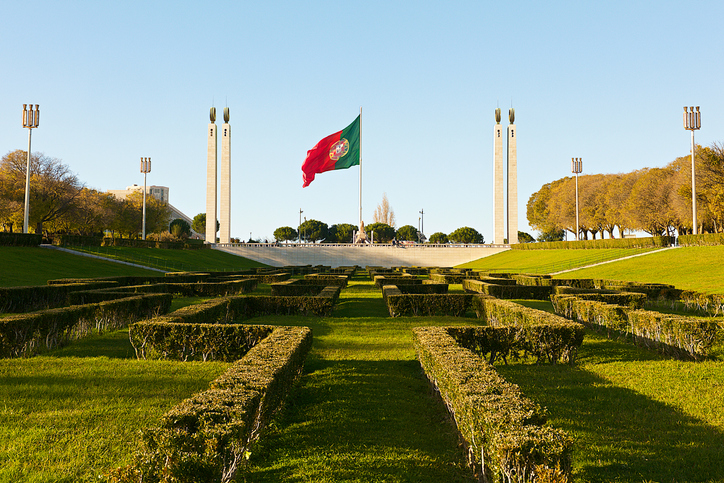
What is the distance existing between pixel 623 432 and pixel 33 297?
51.9 feet

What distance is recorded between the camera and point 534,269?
45750 mm

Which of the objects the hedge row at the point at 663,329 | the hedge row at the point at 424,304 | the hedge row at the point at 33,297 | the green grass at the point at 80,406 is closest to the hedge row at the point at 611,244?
the hedge row at the point at 424,304

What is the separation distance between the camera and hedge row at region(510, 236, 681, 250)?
149 ft

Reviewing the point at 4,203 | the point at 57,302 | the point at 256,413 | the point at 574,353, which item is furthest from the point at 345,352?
the point at 4,203

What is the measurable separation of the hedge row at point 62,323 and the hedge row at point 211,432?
16.7ft

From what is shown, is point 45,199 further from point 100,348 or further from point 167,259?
point 100,348

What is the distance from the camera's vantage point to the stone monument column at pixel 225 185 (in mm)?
71750

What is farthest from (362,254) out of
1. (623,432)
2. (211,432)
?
(211,432)

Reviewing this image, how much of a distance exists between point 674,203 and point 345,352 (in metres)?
53.5

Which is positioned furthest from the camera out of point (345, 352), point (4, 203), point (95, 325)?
point (4, 203)

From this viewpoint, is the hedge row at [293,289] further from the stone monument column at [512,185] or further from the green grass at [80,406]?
the stone monument column at [512,185]

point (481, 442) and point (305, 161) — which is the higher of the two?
point (305, 161)

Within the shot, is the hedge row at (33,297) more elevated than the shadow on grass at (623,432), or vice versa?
the hedge row at (33,297)

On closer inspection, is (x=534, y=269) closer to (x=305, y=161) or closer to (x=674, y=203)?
(x=674, y=203)
